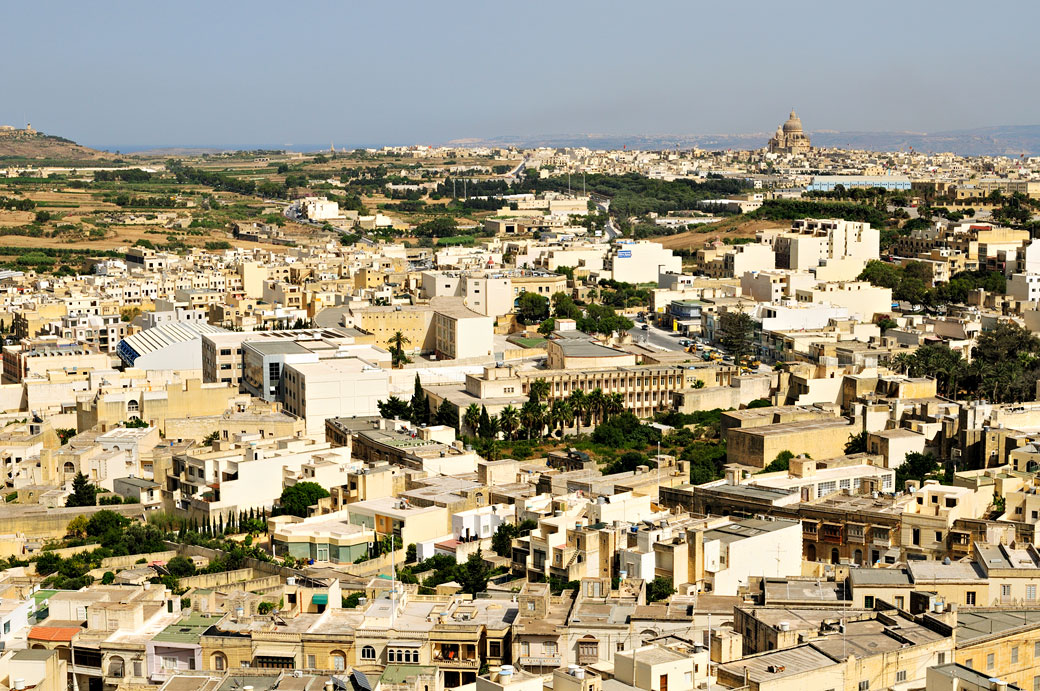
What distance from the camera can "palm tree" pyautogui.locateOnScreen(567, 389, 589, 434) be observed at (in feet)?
106

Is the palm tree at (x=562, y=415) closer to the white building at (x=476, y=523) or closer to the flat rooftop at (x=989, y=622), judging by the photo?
the white building at (x=476, y=523)

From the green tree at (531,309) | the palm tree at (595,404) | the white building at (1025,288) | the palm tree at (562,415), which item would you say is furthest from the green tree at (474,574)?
the white building at (1025,288)

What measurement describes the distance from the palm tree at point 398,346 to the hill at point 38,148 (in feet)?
323

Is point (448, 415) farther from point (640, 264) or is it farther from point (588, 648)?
point (640, 264)

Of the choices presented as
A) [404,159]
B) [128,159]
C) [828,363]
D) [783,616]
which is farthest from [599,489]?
[128,159]

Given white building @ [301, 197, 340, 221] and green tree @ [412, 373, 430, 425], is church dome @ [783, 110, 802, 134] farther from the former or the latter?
green tree @ [412, 373, 430, 425]

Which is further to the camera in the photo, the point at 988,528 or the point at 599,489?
the point at 599,489

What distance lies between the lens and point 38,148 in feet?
461

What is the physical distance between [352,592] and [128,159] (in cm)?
13284

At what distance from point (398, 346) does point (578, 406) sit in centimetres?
871

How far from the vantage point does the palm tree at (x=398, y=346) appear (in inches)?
1522

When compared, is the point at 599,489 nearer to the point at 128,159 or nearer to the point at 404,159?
the point at 404,159

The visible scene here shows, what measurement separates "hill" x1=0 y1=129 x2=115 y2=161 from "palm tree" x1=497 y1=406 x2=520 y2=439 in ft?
355

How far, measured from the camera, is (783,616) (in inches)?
634
